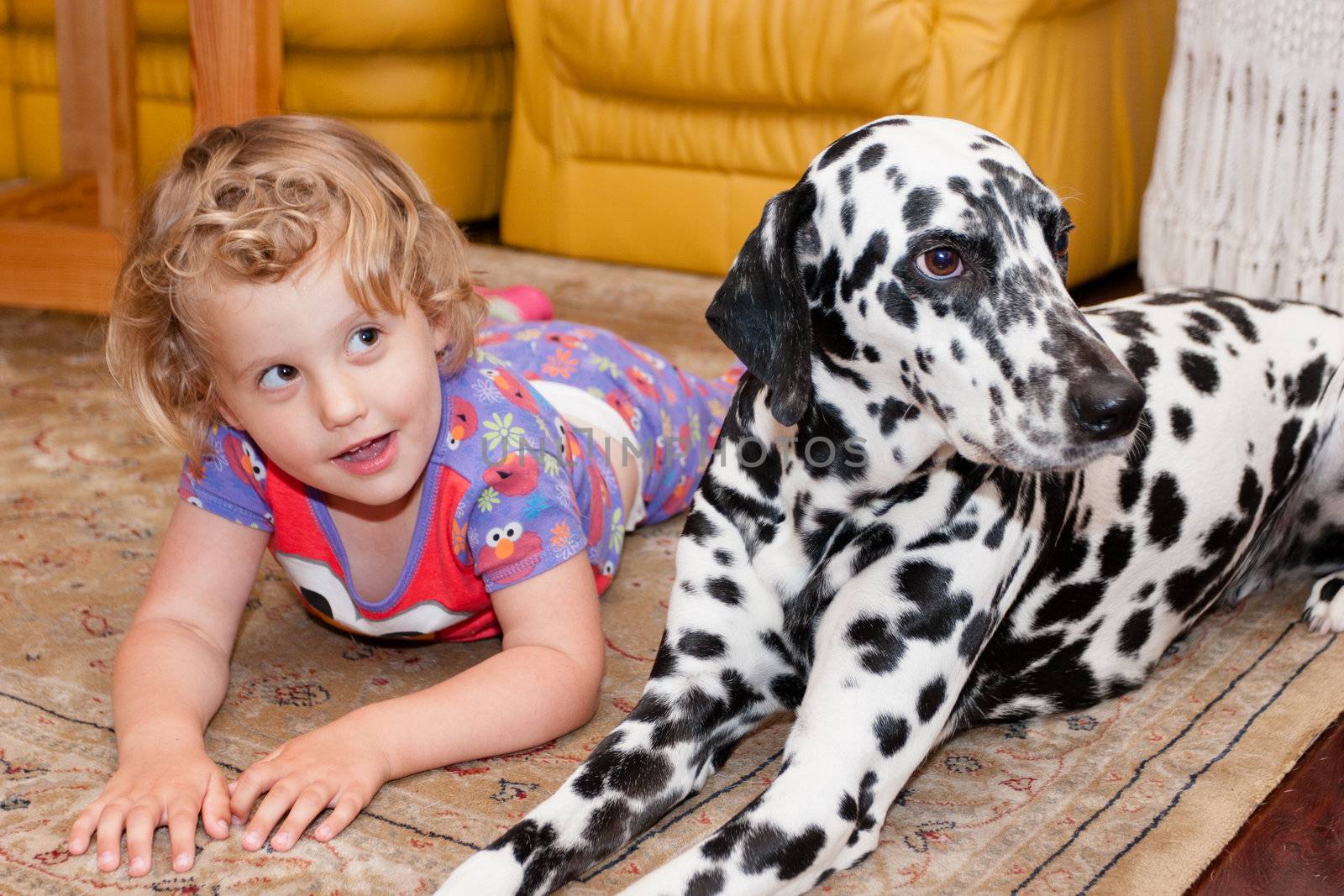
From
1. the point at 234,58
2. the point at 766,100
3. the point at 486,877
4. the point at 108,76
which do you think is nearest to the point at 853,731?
the point at 486,877

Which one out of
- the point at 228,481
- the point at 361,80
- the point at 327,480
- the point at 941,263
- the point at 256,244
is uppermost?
the point at 941,263

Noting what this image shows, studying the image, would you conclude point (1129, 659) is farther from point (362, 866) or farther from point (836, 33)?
point (836, 33)

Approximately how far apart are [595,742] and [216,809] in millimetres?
491

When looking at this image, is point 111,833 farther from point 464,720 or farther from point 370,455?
point 370,455

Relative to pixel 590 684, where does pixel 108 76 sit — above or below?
above

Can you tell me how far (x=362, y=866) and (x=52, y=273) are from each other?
2371 millimetres

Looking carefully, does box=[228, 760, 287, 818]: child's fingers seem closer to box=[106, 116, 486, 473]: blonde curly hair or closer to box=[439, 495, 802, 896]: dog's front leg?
box=[439, 495, 802, 896]: dog's front leg

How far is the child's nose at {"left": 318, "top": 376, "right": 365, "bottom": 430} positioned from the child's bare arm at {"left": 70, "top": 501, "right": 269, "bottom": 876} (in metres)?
0.36

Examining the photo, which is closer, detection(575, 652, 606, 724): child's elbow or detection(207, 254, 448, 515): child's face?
detection(207, 254, 448, 515): child's face

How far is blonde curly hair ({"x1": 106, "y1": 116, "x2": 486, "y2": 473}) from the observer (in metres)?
1.71

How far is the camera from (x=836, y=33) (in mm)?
3885

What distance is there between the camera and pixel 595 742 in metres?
1.80

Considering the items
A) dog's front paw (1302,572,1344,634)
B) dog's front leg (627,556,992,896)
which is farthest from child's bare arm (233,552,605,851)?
dog's front paw (1302,572,1344,634)

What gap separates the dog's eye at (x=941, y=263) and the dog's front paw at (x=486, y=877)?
0.79m
